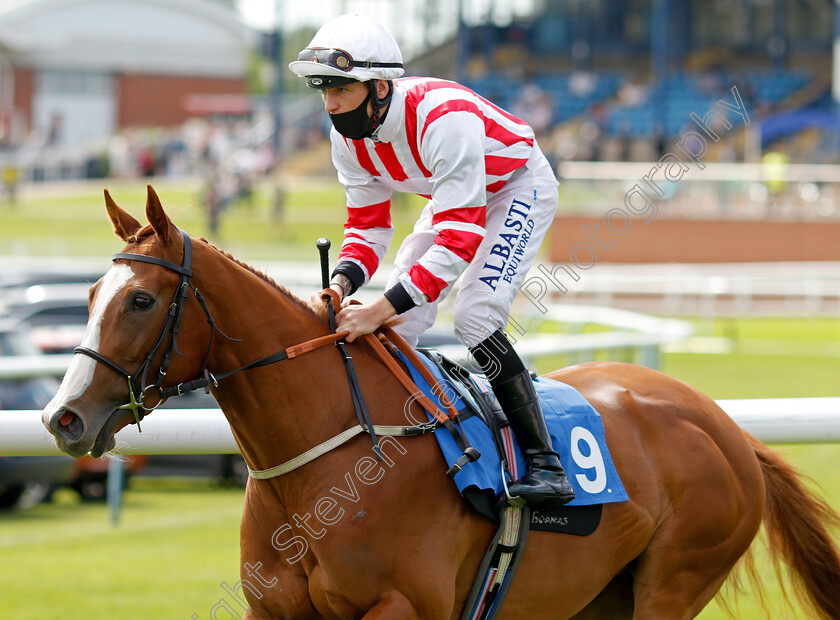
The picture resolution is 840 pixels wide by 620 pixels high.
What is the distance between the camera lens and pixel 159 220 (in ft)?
9.05

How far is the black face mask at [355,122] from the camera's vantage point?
3.10 metres

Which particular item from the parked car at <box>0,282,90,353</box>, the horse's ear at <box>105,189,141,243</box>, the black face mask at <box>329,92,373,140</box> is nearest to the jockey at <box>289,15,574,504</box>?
the black face mask at <box>329,92,373,140</box>

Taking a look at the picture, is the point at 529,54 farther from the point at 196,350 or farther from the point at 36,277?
the point at 196,350

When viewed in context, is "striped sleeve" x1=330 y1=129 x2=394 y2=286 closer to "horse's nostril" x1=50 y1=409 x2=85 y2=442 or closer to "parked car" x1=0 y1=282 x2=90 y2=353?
"horse's nostril" x1=50 y1=409 x2=85 y2=442

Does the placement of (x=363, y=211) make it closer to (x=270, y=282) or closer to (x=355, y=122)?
(x=355, y=122)

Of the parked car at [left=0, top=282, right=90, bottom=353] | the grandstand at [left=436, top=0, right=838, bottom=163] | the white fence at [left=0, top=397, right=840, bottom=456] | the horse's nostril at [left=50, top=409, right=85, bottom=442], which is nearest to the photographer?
the horse's nostril at [left=50, top=409, right=85, bottom=442]

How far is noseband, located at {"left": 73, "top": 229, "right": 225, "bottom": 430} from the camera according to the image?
2.67 metres

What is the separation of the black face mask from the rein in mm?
477

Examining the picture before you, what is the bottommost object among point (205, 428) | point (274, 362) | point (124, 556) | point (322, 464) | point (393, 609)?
point (124, 556)

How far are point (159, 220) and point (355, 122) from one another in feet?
2.17

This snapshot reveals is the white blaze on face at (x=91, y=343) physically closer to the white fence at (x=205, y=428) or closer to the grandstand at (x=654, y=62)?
the white fence at (x=205, y=428)

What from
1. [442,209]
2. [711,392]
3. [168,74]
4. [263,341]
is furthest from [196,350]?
[168,74]

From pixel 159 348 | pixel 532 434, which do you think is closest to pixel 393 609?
pixel 532 434

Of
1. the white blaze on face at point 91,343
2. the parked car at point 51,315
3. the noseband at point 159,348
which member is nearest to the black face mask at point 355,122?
the noseband at point 159,348
